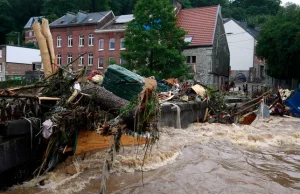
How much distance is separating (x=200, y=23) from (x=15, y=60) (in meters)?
31.5

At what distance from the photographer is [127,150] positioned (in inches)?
325

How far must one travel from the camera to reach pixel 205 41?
36125 mm

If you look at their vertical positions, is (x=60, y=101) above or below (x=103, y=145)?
above

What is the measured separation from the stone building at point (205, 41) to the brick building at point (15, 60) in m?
27.3

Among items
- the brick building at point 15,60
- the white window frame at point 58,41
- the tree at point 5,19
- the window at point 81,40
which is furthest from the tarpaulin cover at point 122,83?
the tree at point 5,19

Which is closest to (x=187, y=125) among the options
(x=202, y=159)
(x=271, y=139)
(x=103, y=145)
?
(x=271, y=139)

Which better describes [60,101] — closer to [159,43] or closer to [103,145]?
[103,145]

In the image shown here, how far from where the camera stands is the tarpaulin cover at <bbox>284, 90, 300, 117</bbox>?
2062 cm

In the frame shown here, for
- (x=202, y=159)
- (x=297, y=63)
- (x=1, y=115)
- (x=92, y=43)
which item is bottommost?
(x=202, y=159)

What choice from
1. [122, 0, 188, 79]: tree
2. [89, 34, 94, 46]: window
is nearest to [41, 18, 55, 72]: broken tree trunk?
[122, 0, 188, 79]: tree

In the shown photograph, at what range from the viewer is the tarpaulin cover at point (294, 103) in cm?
2062

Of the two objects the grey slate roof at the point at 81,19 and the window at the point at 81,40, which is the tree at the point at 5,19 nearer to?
the grey slate roof at the point at 81,19

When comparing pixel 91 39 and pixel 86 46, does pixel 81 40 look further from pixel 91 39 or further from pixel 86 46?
pixel 91 39

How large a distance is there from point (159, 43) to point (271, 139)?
1451 centimetres
